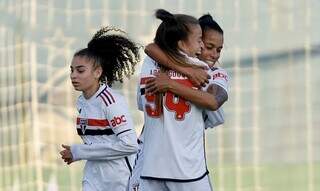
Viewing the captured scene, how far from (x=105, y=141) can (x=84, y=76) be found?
35 centimetres

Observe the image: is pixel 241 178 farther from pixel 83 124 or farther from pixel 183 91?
pixel 183 91

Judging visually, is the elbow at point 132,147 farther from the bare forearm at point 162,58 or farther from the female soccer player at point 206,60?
the bare forearm at point 162,58

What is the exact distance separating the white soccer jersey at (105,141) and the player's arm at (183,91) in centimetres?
79

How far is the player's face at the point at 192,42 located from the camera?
5.01 m

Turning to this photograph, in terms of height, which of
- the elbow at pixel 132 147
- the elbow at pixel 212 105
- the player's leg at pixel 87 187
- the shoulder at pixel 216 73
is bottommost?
the player's leg at pixel 87 187

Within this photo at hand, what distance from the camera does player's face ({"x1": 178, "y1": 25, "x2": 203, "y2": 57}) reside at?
5.01 meters

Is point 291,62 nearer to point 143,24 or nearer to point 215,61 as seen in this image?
point 143,24

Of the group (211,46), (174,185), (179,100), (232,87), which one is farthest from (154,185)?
(232,87)

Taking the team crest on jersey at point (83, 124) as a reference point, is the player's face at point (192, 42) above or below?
above

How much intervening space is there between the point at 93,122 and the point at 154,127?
0.87m

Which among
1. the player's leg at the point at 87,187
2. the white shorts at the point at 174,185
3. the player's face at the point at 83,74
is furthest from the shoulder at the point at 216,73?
the player's leg at the point at 87,187

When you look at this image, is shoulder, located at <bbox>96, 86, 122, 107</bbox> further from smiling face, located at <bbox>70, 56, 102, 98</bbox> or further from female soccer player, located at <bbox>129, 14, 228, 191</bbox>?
female soccer player, located at <bbox>129, 14, 228, 191</bbox>

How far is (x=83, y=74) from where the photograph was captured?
5883mm

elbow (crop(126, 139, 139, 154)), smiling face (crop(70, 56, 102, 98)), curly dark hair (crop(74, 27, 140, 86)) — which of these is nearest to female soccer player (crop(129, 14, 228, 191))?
elbow (crop(126, 139, 139, 154))
